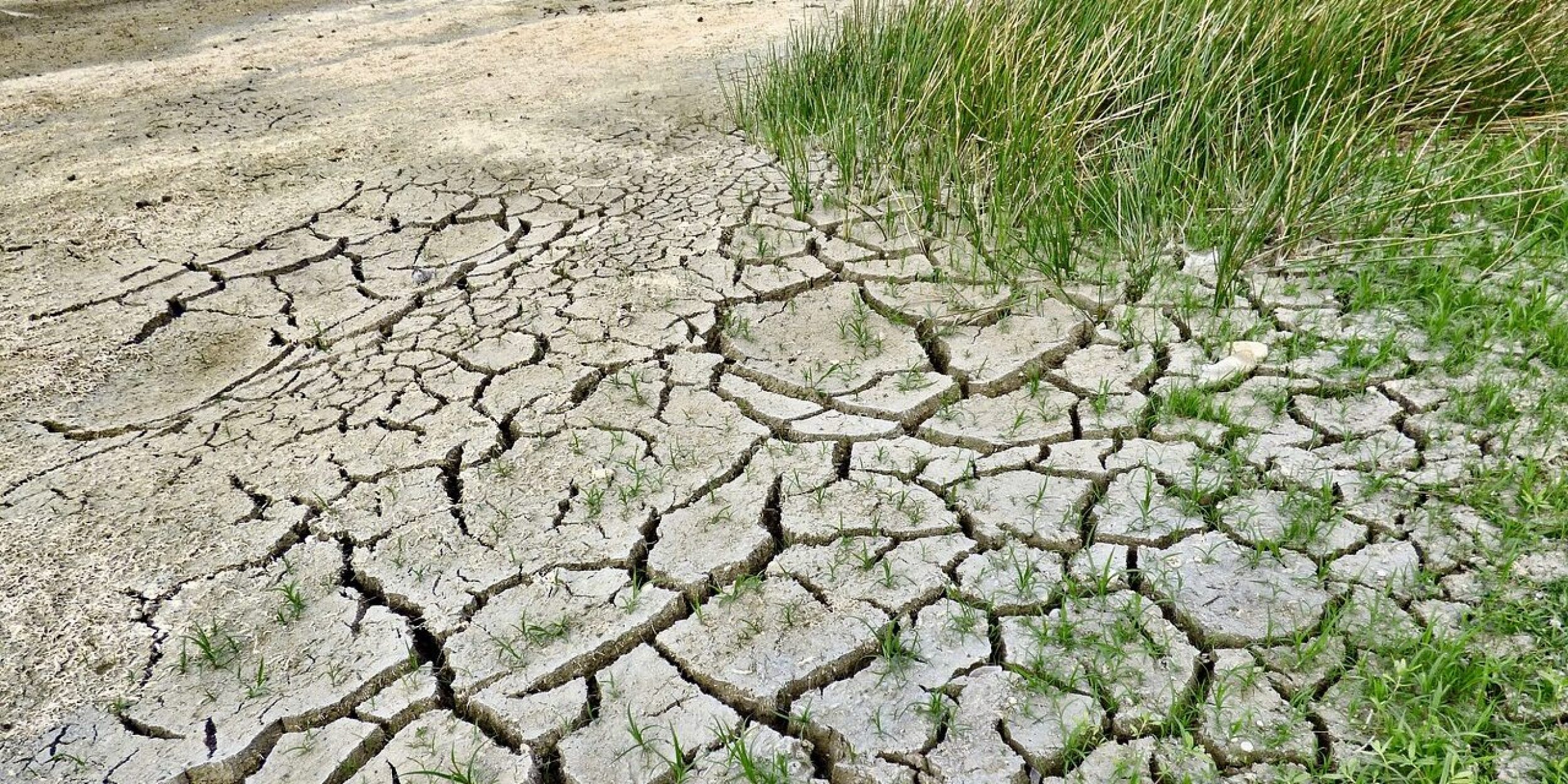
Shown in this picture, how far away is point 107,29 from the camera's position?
243 inches

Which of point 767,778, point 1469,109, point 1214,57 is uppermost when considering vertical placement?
point 1214,57

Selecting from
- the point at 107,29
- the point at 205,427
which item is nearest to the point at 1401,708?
the point at 205,427

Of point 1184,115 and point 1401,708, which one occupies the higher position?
point 1184,115

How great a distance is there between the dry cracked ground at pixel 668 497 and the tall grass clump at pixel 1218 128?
0.21 m

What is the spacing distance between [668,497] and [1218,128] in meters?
2.05

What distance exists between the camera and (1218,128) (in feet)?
11.0

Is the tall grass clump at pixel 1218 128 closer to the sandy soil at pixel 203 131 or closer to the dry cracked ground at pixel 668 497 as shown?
the dry cracked ground at pixel 668 497

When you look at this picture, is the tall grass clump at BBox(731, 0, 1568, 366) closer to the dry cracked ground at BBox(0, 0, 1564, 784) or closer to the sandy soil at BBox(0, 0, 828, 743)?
the dry cracked ground at BBox(0, 0, 1564, 784)

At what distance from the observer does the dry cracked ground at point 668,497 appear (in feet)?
6.06

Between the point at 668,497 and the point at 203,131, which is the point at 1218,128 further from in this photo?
the point at 203,131

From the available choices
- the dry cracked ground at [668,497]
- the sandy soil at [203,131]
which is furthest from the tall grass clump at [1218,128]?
the sandy soil at [203,131]

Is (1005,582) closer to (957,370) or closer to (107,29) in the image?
(957,370)

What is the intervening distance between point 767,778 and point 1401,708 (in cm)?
99

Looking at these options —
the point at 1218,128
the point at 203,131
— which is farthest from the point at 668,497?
the point at 203,131
